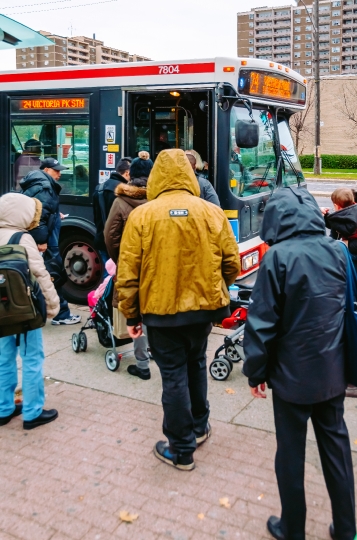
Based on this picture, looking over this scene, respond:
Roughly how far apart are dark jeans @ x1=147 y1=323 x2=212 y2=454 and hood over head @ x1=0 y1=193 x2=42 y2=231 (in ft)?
4.33

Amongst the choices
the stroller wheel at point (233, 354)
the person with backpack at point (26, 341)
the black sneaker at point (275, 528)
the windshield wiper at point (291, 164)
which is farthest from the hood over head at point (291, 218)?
the windshield wiper at point (291, 164)

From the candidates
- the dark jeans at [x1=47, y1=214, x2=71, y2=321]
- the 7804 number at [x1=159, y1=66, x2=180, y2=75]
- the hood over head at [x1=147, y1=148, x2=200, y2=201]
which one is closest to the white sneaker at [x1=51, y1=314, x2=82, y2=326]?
the dark jeans at [x1=47, y1=214, x2=71, y2=321]

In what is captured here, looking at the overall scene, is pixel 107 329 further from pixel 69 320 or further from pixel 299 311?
pixel 299 311

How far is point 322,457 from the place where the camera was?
125 inches

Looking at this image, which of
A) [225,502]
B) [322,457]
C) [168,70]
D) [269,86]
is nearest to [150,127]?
[168,70]

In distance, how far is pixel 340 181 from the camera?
31500 mm

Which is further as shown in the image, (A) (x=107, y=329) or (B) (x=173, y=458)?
(A) (x=107, y=329)

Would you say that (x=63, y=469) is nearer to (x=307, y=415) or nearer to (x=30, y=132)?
(x=307, y=415)

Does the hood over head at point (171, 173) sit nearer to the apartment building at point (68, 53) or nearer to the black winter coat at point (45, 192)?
the black winter coat at point (45, 192)

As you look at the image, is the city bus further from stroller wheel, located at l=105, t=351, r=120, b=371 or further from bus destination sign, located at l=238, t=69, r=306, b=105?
stroller wheel, located at l=105, t=351, r=120, b=371

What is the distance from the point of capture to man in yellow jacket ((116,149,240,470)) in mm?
3824

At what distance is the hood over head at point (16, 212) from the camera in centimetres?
450

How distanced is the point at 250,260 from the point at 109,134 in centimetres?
240

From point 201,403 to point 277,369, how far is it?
1311 millimetres
